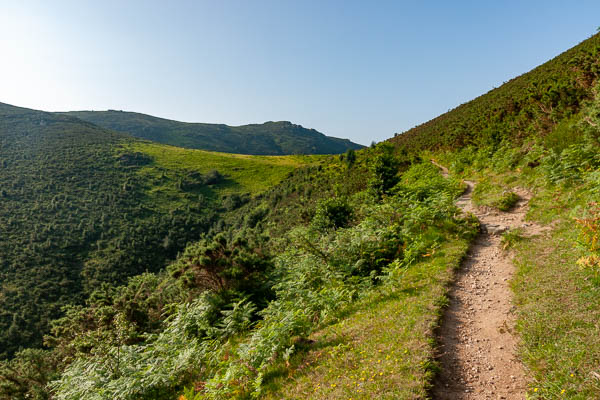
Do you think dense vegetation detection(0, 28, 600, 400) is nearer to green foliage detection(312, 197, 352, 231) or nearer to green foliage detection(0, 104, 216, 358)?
green foliage detection(312, 197, 352, 231)

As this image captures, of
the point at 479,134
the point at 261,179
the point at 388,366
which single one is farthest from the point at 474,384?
the point at 261,179

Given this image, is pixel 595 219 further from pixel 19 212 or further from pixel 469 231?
pixel 19 212

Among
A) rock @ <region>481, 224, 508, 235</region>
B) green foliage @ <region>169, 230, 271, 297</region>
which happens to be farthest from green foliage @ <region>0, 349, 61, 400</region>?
rock @ <region>481, 224, 508, 235</region>

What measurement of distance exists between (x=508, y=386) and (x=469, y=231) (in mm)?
6062

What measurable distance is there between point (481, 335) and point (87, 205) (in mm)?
97831

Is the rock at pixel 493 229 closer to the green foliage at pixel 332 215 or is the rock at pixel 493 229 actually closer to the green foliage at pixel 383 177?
the green foliage at pixel 332 215

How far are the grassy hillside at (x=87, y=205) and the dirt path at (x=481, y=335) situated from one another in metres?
62.6

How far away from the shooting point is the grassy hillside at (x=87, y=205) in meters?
52.7

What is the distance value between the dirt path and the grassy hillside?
62.6m

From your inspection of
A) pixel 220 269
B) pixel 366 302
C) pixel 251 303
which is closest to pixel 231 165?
pixel 220 269

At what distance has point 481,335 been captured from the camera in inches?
190

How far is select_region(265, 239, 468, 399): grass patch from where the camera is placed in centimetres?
402

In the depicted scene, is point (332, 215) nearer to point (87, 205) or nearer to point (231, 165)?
point (87, 205)

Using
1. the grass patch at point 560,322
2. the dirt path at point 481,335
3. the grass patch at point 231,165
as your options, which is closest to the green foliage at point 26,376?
the dirt path at point 481,335
